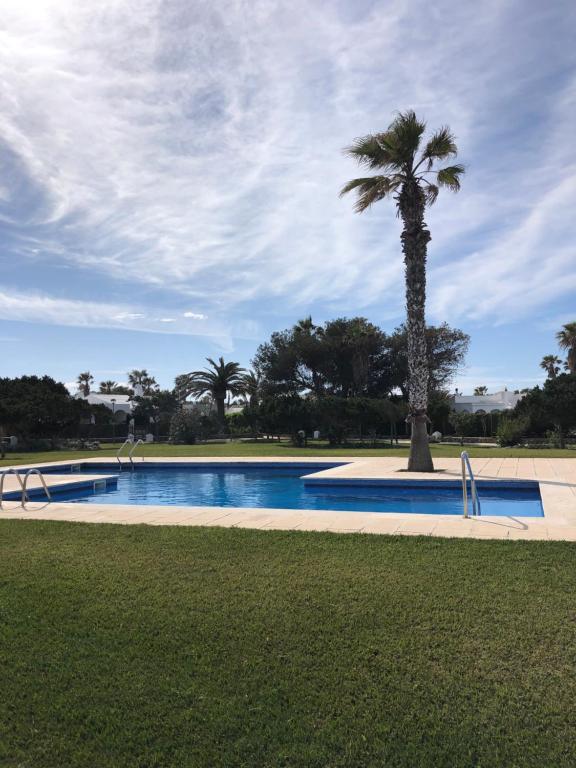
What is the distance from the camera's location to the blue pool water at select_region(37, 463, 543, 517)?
11.1 m

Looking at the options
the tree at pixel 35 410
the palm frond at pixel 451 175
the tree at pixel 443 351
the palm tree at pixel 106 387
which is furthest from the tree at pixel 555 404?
the palm tree at pixel 106 387

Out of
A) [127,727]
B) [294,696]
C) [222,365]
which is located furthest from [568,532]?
[222,365]

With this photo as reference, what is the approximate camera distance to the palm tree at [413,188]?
13414 millimetres

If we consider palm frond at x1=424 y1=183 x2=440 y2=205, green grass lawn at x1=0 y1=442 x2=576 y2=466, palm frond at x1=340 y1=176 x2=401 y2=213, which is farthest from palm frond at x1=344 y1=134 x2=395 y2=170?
green grass lawn at x1=0 y1=442 x2=576 y2=466

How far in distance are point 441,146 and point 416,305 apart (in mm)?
3874

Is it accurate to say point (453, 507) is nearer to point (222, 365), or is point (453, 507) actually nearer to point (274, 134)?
point (274, 134)

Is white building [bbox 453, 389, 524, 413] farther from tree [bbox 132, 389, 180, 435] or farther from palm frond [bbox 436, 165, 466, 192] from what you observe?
palm frond [bbox 436, 165, 466, 192]

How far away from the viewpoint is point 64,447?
30.5 meters

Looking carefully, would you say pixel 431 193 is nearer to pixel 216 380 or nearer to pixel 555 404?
pixel 555 404

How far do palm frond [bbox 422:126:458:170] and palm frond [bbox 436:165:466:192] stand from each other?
0.30 meters

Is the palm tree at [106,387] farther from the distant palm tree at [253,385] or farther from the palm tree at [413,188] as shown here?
the palm tree at [413,188]

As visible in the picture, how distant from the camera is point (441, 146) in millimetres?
13469

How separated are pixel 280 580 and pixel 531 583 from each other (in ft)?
6.95

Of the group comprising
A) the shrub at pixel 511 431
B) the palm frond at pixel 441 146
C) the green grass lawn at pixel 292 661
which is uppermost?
the palm frond at pixel 441 146
